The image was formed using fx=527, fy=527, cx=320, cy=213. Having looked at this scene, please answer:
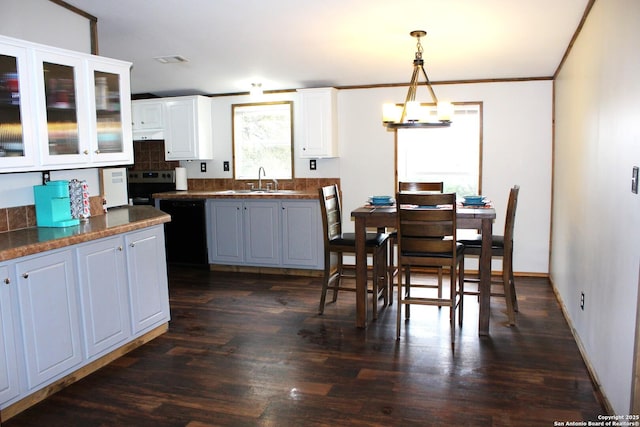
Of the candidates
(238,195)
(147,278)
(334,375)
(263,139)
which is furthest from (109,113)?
(263,139)

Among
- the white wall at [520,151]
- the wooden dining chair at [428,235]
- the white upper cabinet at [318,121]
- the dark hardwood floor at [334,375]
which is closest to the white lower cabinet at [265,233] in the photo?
the white upper cabinet at [318,121]

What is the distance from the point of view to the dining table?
3736 mm

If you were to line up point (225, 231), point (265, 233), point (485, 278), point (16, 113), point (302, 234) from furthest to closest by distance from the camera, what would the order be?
point (225, 231)
point (265, 233)
point (302, 234)
point (485, 278)
point (16, 113)

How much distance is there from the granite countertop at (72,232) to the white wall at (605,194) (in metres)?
2.75

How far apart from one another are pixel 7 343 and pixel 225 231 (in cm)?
349

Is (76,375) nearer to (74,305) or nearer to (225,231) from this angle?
(74,305)

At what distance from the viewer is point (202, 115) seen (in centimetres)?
630

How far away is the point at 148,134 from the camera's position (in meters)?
6.38

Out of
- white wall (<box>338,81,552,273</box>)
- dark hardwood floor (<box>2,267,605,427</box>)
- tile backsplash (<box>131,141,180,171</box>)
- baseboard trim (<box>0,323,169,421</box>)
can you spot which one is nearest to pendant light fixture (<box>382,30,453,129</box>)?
dark hardwood floor (<box>2,267,605,427</box>)

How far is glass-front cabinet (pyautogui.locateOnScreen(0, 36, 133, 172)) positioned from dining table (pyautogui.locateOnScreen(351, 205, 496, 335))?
1761 millimetres

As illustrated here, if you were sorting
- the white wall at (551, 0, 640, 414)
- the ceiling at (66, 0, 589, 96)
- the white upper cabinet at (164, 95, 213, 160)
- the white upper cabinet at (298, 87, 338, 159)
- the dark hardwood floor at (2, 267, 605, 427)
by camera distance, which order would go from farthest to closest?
the white upper cabinet at (164, 95, 213, 160) → the white upper cabinet at (298, 87, 338, 159) → the ceiling at (66, 0, 589, 96) → the dark hardwood floor at (2, 267, 605, 427) → the white wall at (551, 0, 640, 414)

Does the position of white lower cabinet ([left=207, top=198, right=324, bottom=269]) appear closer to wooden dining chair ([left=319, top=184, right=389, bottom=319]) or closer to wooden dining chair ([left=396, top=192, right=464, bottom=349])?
wooden dining chair ([left=319, top=184, right=389, bottom=319])

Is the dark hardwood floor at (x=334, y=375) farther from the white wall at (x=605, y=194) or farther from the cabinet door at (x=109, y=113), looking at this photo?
the cabinet door at (x=109, y=113)

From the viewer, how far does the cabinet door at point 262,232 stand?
5777mm
